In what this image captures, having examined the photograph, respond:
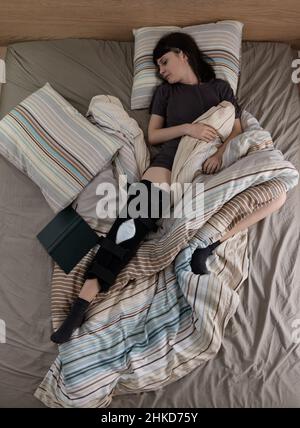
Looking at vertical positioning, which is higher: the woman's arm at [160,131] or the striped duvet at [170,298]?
the woman's arm at [160,131]

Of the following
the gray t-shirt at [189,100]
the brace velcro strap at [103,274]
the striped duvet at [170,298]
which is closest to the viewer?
the striped duvet at [170,298]

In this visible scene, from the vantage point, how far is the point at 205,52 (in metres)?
1.61

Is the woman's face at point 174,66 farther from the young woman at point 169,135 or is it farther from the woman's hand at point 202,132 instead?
the woman's hand at point 202,132

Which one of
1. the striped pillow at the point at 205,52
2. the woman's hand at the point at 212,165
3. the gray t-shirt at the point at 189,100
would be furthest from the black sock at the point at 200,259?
the striped pillow at the point at 205,52

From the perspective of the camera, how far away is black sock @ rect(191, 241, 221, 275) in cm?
123

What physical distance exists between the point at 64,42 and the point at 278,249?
3.76ft

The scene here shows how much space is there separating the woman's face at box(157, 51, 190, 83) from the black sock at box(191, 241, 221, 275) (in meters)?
0.66

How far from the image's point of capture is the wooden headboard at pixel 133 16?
63.7 inches

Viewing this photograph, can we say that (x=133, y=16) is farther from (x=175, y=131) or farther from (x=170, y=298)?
(x=170, y=298)

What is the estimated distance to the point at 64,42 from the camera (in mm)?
1728

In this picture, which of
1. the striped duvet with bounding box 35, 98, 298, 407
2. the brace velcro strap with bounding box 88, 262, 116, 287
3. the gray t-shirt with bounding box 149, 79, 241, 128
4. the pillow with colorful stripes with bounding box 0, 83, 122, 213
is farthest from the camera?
the gray t-shirt with bounding box 149, 79, 241, 128

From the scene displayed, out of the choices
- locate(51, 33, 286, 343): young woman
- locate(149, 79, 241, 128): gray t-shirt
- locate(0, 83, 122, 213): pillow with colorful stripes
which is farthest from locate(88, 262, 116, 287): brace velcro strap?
locate(149, 79, 241, 128): gray t-shirt

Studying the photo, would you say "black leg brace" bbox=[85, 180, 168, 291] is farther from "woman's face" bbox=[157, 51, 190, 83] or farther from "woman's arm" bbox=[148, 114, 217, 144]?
"woman's face" bbox=[157, 51, 190, 83]

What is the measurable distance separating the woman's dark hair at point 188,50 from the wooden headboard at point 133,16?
0.12 metres
